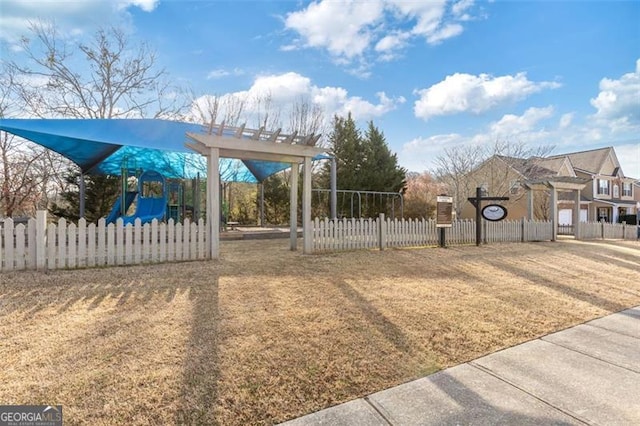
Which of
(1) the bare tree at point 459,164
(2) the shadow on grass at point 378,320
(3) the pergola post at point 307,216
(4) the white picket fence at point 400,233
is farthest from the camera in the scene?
(1) the bare tree at point 459,164

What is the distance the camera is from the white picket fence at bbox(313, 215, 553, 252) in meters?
8.17

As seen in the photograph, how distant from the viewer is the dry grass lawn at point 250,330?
6.78 feet

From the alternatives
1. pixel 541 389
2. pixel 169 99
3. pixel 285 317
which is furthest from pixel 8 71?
pixel 541 389

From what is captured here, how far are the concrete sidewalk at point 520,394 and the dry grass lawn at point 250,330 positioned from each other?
0.49ft

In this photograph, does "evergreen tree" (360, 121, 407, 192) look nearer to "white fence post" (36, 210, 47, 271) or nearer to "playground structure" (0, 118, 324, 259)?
"playground structure" (0, 118, 324, 259)

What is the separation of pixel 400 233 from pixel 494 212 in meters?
3.70

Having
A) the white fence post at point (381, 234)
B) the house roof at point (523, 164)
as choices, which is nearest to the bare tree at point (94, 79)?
the white fence post at point (381, 234)

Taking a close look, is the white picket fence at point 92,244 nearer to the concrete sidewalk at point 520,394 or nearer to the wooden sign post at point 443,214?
the concrete sidewalk at point 520,394

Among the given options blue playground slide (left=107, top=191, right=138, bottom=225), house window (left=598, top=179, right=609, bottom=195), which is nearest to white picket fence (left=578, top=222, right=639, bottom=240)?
house window (left=598, top=179, right=609, bottom=195)

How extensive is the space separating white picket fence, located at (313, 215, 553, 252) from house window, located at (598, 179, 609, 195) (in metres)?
25.9

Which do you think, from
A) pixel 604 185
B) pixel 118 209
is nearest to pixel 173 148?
pixel 118 209

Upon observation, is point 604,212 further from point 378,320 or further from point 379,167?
point 378,320

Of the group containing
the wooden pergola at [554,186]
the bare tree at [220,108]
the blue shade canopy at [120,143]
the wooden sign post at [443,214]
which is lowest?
the wooden sign post at [443,214]

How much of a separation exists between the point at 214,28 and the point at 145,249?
8.27m
